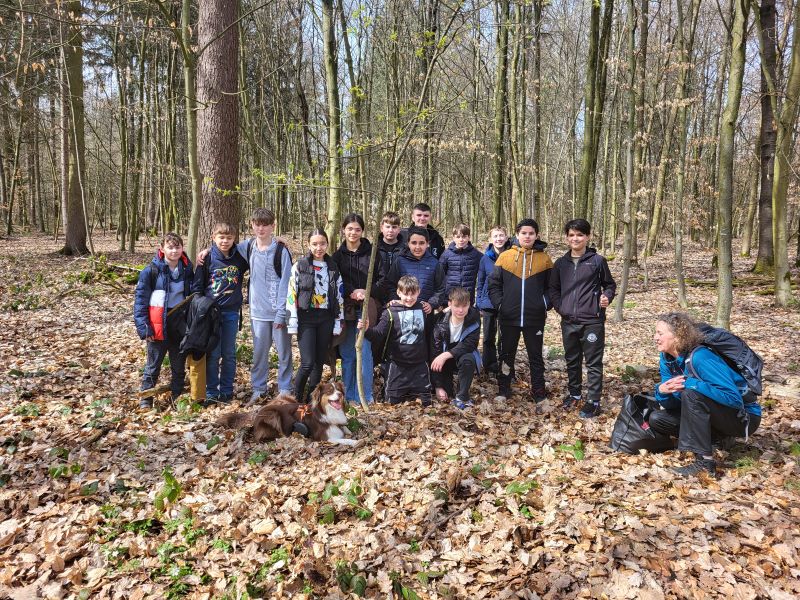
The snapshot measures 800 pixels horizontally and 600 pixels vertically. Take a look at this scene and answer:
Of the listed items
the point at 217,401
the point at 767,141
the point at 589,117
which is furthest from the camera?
the point at 767,141

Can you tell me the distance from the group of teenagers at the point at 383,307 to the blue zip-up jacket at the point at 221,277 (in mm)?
12

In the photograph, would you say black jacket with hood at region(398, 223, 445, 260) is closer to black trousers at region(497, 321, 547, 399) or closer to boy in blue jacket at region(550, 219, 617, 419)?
black trousers at region(497, 321, 547, 399)

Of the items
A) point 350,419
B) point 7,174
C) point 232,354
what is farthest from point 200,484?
point 7,174

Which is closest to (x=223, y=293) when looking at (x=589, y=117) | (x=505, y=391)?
(x=505, y=391)

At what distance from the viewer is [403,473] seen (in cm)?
431

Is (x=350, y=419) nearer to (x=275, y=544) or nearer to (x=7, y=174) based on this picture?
(x=275, y=544)

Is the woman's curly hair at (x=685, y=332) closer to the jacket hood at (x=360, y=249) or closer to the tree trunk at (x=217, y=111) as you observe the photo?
the jacket hood at (x=360, y=249)

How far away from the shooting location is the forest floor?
9.95 feet

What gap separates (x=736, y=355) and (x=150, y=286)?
562 centimetres

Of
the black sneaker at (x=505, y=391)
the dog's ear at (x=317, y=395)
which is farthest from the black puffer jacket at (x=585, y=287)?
the dog's ear at (x=317, y=395)

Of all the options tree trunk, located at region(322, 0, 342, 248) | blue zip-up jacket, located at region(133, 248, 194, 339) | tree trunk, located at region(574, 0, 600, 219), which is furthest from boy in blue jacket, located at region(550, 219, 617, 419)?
tree trunk, located at region(574, 0, 600, 219)

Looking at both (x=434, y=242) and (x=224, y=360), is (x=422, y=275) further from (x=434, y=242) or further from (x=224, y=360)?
(x=224, y=360)

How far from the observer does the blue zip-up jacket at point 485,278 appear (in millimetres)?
6398

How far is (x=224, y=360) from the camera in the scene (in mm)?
5984
